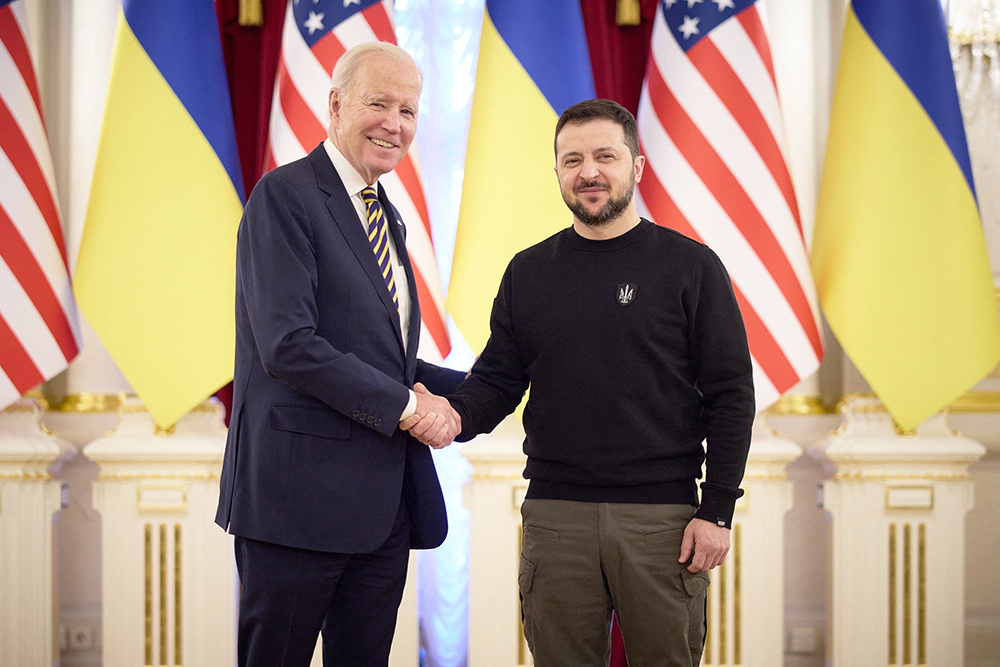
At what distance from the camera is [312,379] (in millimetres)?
1656

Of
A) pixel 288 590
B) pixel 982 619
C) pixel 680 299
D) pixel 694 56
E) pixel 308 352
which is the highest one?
pixel 694 56

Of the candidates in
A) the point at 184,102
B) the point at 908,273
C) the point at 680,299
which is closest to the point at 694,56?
the point at 908,273

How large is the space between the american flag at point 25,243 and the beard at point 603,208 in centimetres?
198

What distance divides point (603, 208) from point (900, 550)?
201 cm

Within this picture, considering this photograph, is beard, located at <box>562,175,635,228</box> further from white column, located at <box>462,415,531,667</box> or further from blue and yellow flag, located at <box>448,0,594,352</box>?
white column, located at <box>462,415,531,667</box>

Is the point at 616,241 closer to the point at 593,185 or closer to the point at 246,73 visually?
the point at 593,185

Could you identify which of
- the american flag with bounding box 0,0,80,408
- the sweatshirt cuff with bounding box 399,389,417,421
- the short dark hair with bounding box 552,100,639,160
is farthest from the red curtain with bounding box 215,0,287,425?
the short dark hair with bounding box 552,100,639,160

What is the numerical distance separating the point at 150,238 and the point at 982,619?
345 cm

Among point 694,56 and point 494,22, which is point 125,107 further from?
point 694,56

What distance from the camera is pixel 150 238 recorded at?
9.18 ft

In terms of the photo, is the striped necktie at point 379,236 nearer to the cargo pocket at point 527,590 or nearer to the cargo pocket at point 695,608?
the cargo pocket at point 527,590

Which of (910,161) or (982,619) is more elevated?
(910,161)

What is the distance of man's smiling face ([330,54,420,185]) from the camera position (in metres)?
1.83

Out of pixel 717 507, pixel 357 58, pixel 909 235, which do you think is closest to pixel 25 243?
pixel 357 58
